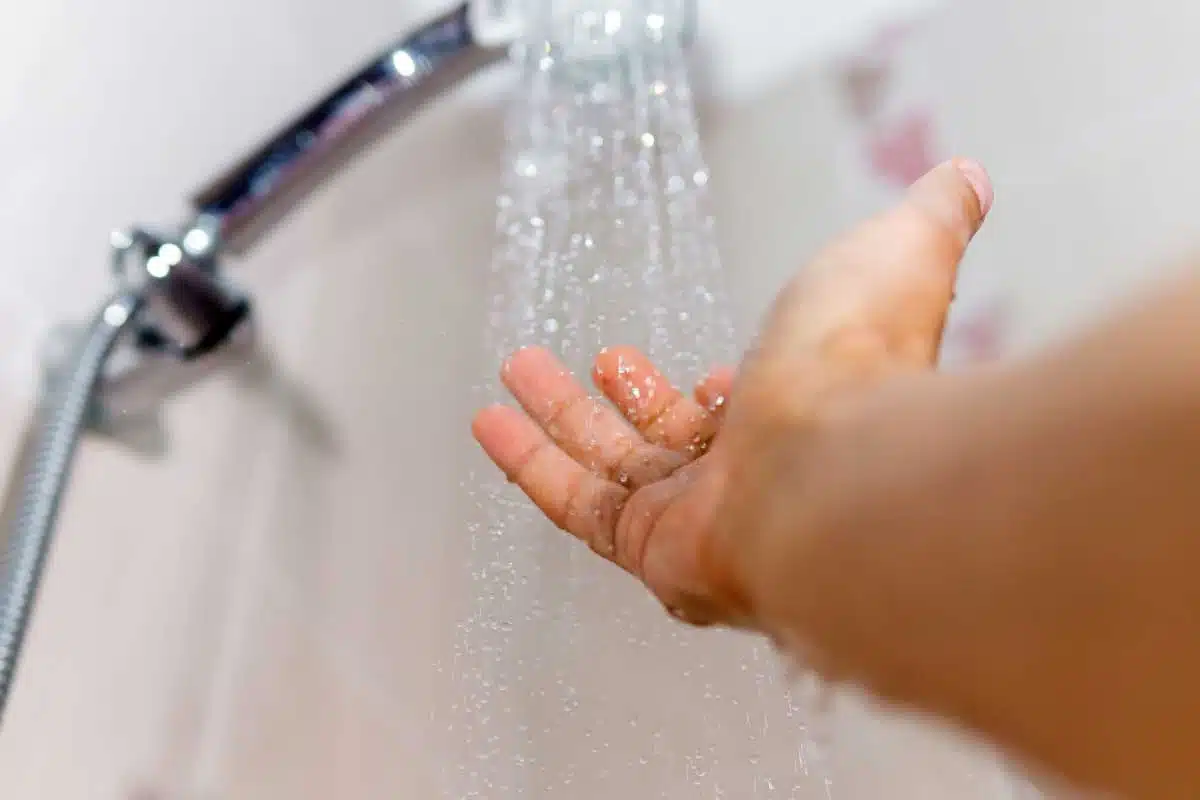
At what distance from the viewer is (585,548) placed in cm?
56

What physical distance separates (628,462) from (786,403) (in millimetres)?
144

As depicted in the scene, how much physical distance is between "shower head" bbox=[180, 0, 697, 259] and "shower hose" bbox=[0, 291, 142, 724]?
0.25 ft

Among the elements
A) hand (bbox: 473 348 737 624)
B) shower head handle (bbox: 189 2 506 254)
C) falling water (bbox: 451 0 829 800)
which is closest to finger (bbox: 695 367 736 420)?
hand (bbox: 473 348 737 624)

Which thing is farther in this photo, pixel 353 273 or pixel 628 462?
pixel 353 273

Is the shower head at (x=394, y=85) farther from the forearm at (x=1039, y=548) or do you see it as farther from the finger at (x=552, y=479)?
the forearm at (x=1039, y=548)

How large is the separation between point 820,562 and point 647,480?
0.16 m

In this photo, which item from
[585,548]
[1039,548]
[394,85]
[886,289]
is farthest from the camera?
[394,85]

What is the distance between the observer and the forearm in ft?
0.67

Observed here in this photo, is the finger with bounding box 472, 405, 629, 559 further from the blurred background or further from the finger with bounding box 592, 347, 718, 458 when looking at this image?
the blurred background

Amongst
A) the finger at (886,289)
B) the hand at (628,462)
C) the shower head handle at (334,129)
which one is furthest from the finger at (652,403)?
the shower head handle at (334,129)

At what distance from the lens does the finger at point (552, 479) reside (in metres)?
0.44

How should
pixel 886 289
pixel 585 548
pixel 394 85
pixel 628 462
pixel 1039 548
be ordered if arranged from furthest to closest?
pixel 394 85 → pixel 585 548 → pixel 628 462 → pixel 886 289 → pixel 1039 548

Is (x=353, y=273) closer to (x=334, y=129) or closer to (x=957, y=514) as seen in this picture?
(x=334, y=129)

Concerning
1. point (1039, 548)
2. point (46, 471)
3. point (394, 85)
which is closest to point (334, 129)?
point (394, 85)
